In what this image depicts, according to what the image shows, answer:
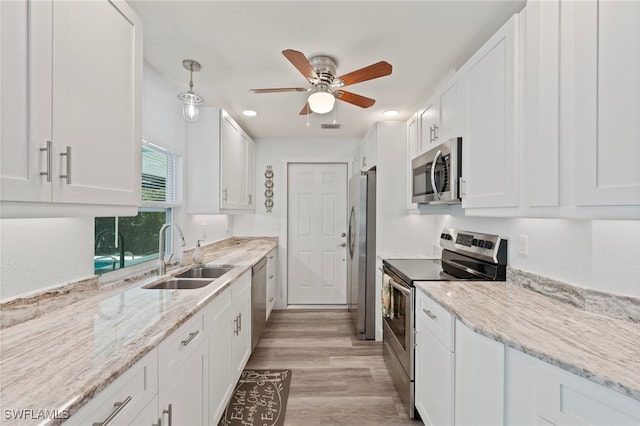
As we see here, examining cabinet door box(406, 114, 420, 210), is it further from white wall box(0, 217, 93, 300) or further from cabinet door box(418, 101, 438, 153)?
white wall box(0, 217, 93, 300)

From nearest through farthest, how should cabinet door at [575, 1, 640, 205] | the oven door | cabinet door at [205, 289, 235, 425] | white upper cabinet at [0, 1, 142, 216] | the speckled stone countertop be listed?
the speckled stone countertop < white upper cabinet at [0, 1, 142, 216] < cabinet door at [575, 1, 640, 205] < cabinet door at [205, 289, 235, 425] < the oven door

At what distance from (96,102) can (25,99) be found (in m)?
0.29

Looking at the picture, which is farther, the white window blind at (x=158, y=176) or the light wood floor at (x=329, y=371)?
the white window blind at (x=158, y=176)

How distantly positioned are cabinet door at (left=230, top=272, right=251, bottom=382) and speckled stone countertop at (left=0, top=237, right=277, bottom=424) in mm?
532

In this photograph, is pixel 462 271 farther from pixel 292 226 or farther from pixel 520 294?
pixel 292 226

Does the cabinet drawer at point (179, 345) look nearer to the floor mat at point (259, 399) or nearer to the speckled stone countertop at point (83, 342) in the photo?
the speckled stone countertop at point (83, 342)

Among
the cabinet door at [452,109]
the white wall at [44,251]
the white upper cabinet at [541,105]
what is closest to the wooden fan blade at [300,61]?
the cabinet door at [452,109]

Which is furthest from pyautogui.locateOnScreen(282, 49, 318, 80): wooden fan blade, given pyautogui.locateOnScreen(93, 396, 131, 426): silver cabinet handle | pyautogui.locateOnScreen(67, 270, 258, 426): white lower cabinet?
pyautogui.locateOnScreen(93, 396, 131, 426): silver cabinet handle

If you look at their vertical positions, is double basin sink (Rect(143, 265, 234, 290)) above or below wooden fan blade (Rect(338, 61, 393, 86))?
below

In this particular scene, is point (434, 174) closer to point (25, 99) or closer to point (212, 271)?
point (212, 271)

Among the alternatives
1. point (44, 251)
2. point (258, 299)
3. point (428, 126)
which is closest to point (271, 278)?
point (258, 299)

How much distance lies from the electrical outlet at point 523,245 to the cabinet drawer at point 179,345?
1.90 metres

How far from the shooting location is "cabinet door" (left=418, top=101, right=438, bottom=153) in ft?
7.58

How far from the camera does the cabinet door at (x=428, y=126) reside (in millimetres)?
2310
